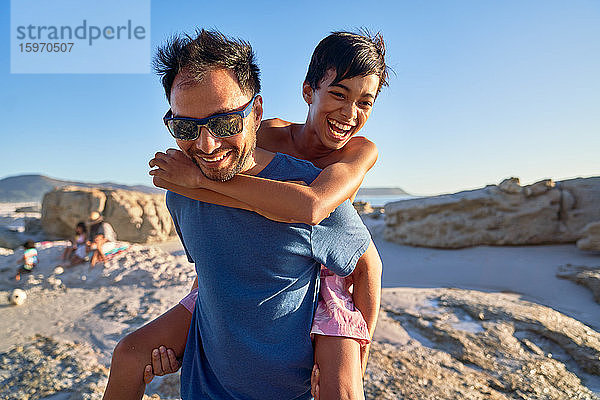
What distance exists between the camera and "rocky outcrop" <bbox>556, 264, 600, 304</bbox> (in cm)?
487

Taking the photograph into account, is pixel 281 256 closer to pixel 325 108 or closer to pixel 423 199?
pixel 325 108

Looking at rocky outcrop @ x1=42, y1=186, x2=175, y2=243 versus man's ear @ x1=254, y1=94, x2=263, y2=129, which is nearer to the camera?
man's ear @ x1=254, y1=94, x2=263, y2=129

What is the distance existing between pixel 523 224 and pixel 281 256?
772cm

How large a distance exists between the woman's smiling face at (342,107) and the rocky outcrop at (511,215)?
6.51 m

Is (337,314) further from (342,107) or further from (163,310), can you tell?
(163,310)

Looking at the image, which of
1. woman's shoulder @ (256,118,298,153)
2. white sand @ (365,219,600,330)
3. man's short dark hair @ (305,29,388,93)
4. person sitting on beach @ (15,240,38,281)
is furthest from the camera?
person sitting on beach @ (15,240,38,281)

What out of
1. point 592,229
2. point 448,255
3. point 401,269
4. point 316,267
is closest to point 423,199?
point 448,255

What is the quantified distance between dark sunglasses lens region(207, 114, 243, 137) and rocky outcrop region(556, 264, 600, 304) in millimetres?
5216

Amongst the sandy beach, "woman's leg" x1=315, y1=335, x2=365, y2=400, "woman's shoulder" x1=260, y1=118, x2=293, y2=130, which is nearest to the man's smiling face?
"woman's leg" x1=315, y1=335, x2=365, y2=400

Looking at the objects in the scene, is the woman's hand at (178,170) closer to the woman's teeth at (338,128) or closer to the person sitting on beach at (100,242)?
the woman's teeth at (338,128)

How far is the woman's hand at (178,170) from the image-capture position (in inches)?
54.6

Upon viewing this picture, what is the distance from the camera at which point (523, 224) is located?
7660mm

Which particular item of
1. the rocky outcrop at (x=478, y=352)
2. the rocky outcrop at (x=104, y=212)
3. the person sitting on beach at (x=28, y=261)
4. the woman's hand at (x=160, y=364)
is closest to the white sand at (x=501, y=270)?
the rocky outcrop at (x=478, y=352)

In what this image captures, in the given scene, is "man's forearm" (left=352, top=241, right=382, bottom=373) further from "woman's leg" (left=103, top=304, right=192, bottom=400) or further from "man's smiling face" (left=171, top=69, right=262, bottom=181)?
"woman's leg" (left=103, top=304, right=192, bottom=400)
